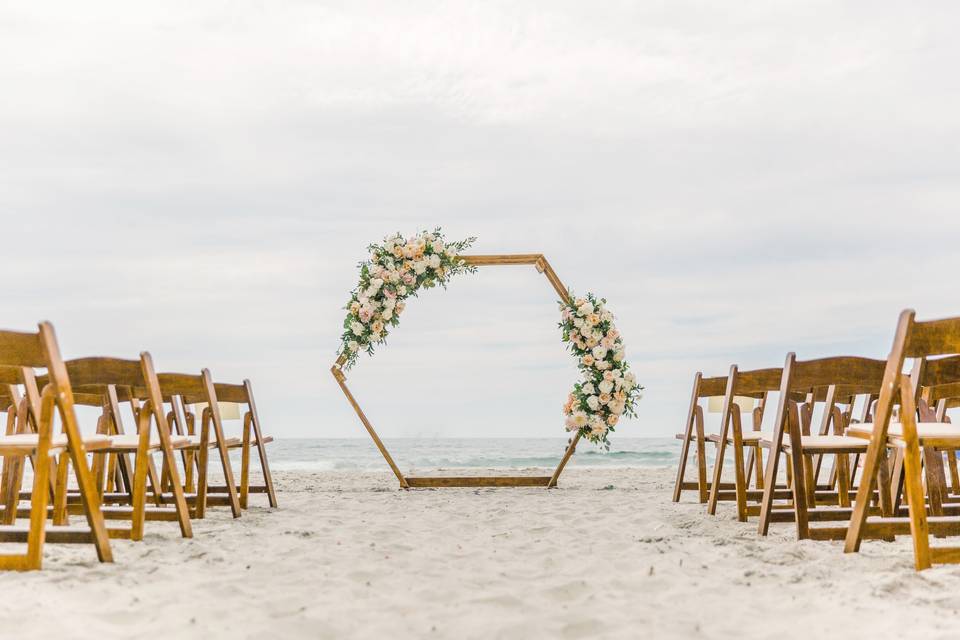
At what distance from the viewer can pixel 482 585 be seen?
3498 mm

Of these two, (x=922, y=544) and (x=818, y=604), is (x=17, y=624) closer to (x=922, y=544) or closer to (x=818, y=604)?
(x=818, y=604)

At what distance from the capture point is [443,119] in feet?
34.1

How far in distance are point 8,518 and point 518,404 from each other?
10.9 meters

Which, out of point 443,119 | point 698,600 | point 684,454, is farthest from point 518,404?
point 698,600

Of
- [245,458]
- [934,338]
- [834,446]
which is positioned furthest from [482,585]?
[245,458]

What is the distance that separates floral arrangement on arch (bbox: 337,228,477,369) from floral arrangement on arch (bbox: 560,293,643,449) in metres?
1.28

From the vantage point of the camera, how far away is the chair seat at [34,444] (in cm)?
353

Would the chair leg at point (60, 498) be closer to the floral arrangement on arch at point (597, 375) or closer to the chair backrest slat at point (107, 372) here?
the chair backrest slat at point (107, 372)

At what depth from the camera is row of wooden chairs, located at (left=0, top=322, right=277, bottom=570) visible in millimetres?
3586

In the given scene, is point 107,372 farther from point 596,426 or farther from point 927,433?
point 596,426

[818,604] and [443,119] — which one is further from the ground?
[443,119]

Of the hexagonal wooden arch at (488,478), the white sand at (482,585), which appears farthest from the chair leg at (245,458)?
the hexagonal wooden arch at (488,478)

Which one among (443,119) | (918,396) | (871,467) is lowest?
(871,467)

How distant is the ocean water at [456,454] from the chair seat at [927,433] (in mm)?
12916
